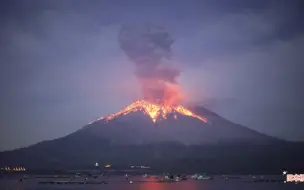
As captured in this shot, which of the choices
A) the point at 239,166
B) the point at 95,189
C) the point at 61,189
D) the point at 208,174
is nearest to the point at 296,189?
the point at 95,189

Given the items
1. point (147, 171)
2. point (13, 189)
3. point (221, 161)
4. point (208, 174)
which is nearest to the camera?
point (13, 189)

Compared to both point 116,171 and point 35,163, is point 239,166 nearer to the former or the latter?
point 116,171

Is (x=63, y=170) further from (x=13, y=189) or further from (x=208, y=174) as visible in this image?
→ (x=13, y=189)

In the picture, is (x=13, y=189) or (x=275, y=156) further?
(x=275, y=156)

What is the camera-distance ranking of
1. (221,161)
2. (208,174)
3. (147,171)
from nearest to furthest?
(208,174)
(147,171)
(221,161)

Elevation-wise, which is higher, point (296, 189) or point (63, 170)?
point (63, 170)

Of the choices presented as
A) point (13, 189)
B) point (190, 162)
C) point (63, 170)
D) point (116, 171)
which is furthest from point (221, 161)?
point (13, 189)

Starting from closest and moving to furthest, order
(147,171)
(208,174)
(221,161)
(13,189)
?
(13,189) → (208,174) → (147,171) → (221,161)

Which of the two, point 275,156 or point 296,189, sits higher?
point 275,156

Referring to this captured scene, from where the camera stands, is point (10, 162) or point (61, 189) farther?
point (10, 162)
